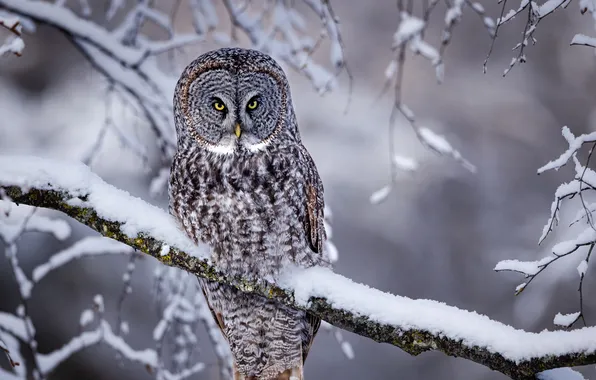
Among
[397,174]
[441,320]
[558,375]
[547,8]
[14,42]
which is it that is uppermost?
[397,174]

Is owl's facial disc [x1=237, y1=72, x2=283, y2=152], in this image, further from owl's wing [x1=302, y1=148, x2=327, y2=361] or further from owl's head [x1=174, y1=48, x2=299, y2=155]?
owl's wing [x1=302, y1=148, x2=327, y2=361]

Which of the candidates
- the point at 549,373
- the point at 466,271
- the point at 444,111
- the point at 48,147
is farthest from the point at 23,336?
the point at 444,111

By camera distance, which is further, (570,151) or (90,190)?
(90,190)

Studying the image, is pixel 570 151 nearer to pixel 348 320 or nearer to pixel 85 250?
pixel 348 320

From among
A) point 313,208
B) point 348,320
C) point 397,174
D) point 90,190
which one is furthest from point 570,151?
point 397,174

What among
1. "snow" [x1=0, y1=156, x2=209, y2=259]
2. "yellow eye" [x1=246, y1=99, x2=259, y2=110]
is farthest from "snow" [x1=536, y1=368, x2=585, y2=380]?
"yellow eye" [x1=246, y1=99, x2=259, y2=110]

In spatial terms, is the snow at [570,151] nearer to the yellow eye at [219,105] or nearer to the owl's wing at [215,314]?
the yellow eye at [219,105]

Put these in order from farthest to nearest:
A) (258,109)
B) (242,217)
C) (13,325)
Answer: (13,325) < (258,109) < (242,217)

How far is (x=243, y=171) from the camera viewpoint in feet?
7.11

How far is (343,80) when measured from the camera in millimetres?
7504

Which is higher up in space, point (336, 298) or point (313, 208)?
point (313, 208)

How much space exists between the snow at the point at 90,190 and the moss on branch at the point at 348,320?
16 millimetres

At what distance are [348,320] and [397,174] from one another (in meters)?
5.44

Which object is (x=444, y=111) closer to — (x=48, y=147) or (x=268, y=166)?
(x=48, y=147)
